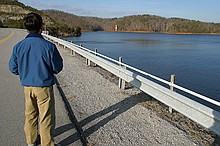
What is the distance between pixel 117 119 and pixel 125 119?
0.17 metres

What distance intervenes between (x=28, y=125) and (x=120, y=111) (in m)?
2.56

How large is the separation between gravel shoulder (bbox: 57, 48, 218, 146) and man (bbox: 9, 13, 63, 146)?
3.29 ft

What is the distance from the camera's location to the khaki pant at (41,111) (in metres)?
3.43

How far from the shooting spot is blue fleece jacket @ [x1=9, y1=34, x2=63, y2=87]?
10.7 ft

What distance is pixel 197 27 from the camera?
5674 inches

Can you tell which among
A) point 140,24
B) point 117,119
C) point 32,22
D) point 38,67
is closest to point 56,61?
point 38,67

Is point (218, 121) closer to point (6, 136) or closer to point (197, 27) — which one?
point (6, 136)

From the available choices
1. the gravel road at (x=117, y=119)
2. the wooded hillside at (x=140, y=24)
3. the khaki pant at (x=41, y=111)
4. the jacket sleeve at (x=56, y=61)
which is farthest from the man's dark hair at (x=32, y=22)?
the wooded hillside at (x=140, y=24)

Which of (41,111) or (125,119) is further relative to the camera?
(125,119)

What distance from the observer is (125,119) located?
5.29m

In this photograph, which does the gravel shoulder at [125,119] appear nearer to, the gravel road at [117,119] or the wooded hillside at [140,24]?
the gravel road at [117,119]

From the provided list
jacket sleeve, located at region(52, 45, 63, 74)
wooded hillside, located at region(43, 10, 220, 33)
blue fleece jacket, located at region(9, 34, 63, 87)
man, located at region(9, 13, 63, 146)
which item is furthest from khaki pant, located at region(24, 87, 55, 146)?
wooded hillside, located at region(43, 10, 220, 33)

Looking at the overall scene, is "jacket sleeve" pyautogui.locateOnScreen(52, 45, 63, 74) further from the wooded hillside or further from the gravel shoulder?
the wooded hillside

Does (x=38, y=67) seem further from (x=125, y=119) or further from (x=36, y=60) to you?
(x=125, y=119)
